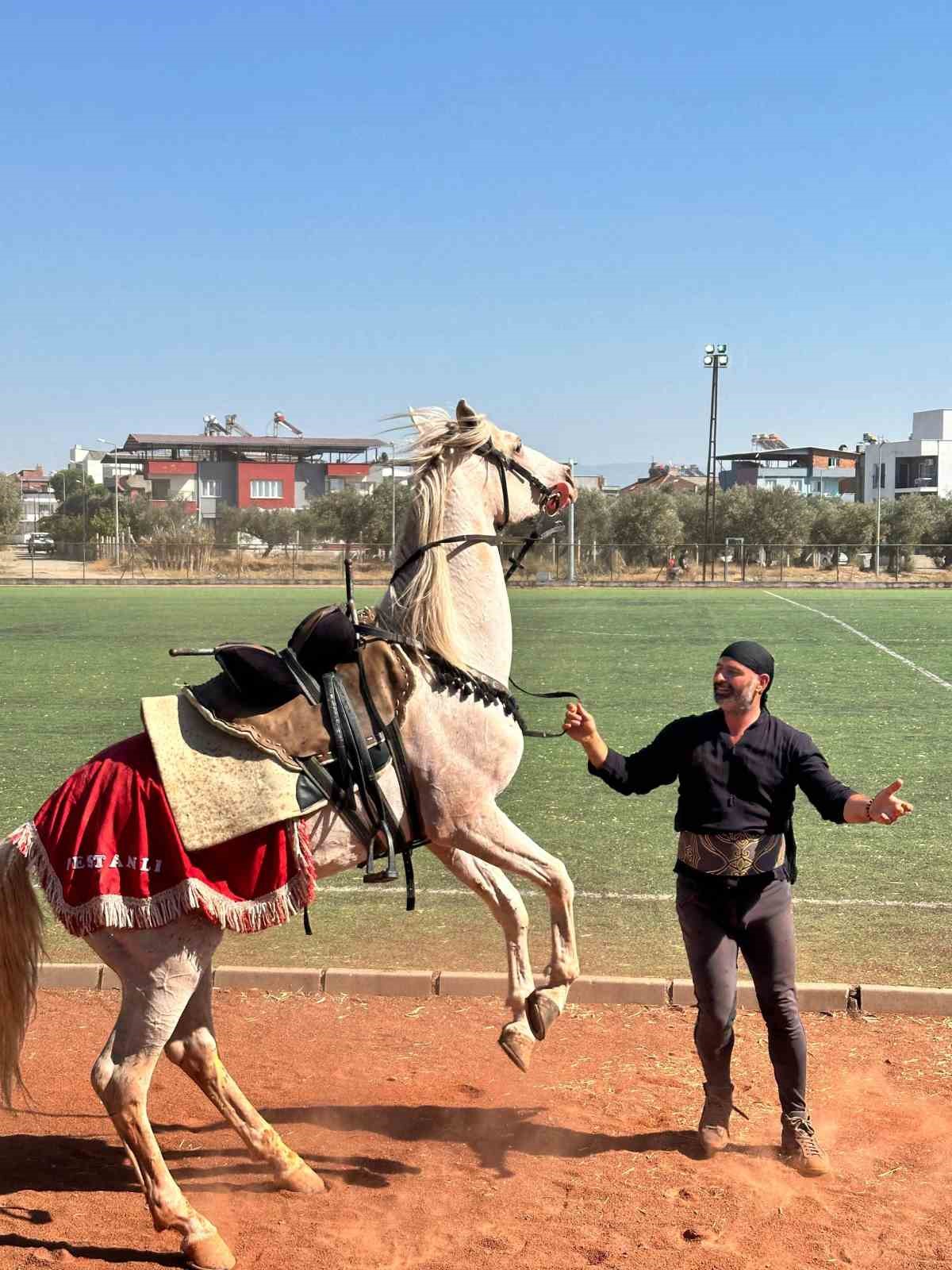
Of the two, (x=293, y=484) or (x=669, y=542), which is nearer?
(x=669, y=542)

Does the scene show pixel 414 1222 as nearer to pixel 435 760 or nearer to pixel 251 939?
pixel 435 760

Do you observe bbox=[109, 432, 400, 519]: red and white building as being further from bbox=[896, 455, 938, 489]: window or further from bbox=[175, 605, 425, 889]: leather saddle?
bbox=[175, 605, 425, 889]: leather saddle

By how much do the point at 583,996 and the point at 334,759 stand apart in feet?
8.84

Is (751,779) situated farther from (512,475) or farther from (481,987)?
(481,987)

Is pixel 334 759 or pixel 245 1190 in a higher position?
pixel 334 759

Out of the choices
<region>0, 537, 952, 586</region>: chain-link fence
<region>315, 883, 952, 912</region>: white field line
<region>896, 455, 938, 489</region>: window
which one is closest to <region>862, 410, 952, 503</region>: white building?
<region>896, 455, 938, 489</region>: window

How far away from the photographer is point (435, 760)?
4.80 meters

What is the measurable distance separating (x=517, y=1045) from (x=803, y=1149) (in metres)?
1.15

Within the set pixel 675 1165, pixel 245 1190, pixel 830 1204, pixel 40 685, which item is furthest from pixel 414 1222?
pixel 40 685

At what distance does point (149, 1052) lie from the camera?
4.26 meters

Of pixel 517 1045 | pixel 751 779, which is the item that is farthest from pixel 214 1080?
pixel 751 779

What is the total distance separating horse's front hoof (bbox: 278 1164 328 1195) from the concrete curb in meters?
1.77

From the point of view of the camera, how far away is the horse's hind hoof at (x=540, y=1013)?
4.90 m

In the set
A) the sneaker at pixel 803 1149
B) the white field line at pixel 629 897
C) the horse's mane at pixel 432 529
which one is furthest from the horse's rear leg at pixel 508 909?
the white field line at pixel 629 897
